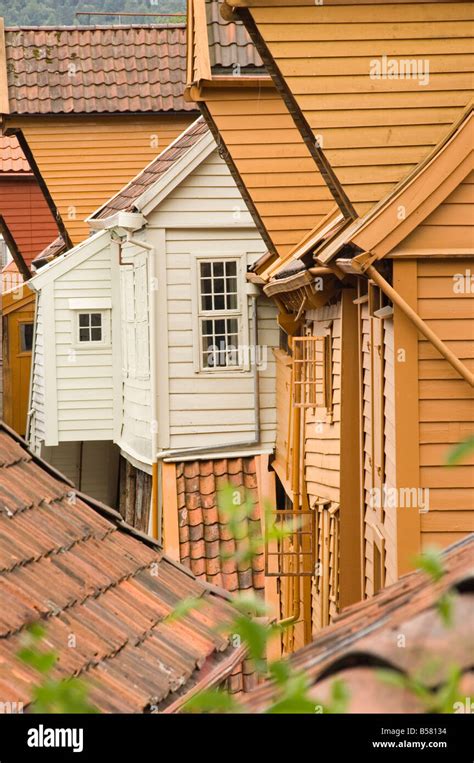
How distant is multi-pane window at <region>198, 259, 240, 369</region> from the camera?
60.9 ft

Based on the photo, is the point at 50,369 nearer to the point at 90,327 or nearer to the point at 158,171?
the point at 90,327

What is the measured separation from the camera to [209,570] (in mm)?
17219

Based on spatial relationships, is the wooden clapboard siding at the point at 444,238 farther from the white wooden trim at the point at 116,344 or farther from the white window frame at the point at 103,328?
the white window frame at the point at 103,328

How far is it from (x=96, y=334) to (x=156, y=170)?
3185 millimetres

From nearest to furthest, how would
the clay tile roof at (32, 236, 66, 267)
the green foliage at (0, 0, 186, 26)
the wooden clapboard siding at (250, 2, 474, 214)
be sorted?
the wooden clapboard siding at (250, 2, 474, 214), the clay tile roof at (32, 236, 66, 267), the green foliage at (0, 0, 186, 26)

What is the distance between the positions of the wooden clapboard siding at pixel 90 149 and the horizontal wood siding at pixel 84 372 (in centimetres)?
196

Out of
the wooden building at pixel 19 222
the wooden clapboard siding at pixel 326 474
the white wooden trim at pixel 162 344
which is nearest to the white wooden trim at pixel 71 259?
the white wooden trim at pixel 162 344

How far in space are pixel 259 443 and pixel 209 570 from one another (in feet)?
6.88

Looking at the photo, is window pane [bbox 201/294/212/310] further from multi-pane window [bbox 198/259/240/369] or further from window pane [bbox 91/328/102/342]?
window pane [bbox 91/328/102/342]

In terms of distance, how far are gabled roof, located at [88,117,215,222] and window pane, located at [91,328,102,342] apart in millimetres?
1666

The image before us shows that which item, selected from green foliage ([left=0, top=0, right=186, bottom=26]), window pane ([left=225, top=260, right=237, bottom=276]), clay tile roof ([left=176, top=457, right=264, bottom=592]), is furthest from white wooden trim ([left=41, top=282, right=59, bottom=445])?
green foliage ([left=0, top=0, right=186, bottom=26])

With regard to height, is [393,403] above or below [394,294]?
below

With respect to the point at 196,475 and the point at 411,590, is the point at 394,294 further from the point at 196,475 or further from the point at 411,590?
the point at 196,475
